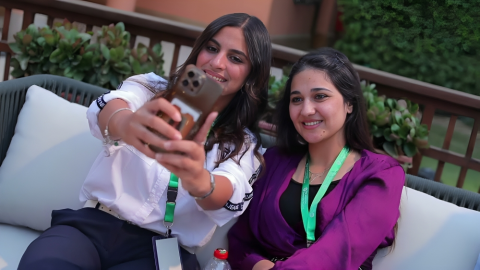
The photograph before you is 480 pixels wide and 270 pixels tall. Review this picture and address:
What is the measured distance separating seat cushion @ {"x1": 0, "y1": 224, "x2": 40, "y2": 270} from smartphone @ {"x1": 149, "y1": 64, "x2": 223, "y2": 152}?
105 centimetres

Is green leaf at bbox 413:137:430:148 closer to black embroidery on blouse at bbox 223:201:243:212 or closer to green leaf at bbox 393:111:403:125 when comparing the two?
green leaf at bbox 393:111:403:125

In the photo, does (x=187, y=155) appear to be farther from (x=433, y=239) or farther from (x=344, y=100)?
(x=433, y=239)

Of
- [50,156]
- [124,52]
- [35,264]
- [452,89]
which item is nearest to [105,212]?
[35,264]

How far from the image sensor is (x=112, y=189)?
5.72 feet

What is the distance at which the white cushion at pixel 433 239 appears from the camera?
5.90ft

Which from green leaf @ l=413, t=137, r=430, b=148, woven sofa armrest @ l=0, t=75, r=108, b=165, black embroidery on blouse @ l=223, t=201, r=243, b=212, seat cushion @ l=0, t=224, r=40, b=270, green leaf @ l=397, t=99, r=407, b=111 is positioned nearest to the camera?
black embroidery on blouse @ l=223, t=201, r=243, b=212

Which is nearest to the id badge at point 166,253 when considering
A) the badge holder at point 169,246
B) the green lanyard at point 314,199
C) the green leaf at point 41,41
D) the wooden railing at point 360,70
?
the badge holder at point 169,246

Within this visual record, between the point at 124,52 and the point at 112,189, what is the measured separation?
138cm

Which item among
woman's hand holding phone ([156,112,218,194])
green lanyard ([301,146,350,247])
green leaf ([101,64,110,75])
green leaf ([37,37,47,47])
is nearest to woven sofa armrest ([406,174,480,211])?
green lanyard ([301,146,350,247])

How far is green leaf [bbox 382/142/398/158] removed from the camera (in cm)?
260

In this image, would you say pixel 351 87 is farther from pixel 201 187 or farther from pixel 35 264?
pixel 35 264

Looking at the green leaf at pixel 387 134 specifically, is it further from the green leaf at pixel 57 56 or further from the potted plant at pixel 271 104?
the green leaf at pixel 57 56

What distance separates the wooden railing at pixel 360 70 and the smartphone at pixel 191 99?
5.54 feet

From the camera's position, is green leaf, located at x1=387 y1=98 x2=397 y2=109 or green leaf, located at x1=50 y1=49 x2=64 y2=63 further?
green leaf, located at x1=50 y1=49 x2=64 y2=63
